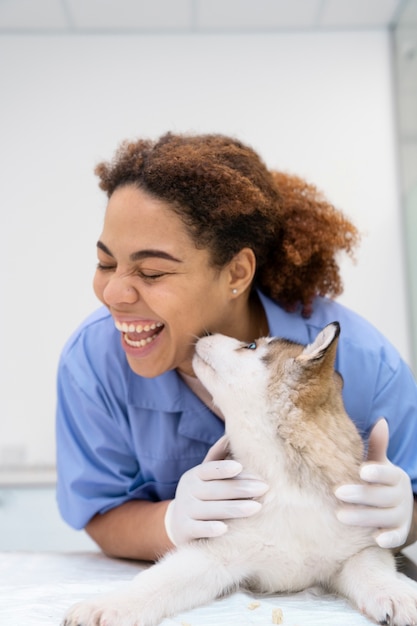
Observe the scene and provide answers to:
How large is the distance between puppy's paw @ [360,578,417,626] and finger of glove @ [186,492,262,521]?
20cm

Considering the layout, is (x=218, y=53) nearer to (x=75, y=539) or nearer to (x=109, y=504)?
(x=75, y=539)

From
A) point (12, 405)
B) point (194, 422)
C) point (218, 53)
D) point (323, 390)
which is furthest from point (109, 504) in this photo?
point (218, 53)

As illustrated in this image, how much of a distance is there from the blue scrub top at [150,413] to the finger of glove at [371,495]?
0.62ft

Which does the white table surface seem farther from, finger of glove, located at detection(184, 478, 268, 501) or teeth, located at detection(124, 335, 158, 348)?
teeth, located at detection(124, 335, 158, 348)

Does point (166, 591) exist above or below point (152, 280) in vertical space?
below

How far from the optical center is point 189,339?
49.7 inches

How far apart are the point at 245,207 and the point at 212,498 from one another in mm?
513

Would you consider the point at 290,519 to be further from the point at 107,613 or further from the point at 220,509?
the point at 107,613

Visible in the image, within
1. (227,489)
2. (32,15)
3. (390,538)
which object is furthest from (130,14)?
(390,538)

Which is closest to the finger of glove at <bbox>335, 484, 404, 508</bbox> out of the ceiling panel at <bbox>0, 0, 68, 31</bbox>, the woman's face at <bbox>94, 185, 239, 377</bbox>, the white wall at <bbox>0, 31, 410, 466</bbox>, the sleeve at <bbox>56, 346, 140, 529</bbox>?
the woman's face at <bbox>94, 185, 239, 377</bbox>

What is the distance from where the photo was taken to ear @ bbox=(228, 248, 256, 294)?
1297 millimetres

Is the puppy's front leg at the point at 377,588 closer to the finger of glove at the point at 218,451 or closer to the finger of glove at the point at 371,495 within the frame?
the finger of glove at the point at 371,495

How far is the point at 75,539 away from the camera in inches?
104

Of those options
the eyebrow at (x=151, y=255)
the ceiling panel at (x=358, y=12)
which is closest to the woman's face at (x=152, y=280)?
the eyebrow at (x=151, y=255)
